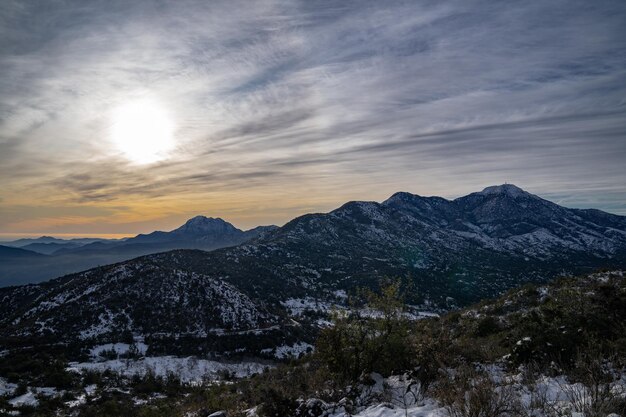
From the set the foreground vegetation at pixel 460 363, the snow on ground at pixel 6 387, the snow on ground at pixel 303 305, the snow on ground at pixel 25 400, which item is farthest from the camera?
the snow on ground at pixel 303 305

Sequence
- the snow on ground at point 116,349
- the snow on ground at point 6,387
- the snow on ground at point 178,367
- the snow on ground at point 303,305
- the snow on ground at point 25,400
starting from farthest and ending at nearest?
the snow on ground at point 303,305, the snow on ground at point 116,349, the snow on ground at point 178,367, the snow on ground at point 6,387, the snow on ground at point 25,400

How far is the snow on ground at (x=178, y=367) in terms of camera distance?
218 ft

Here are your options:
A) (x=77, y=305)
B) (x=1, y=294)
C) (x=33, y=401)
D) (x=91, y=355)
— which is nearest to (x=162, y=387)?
(x=33, y=401)

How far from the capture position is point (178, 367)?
243ft

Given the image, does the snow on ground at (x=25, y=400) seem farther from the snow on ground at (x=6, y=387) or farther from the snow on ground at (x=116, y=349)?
the snow on ground at (x=116, y=349)

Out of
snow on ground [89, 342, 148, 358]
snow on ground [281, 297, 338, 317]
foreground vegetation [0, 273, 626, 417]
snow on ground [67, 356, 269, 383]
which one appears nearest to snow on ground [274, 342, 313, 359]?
snow on ground [67, 356, 269, 383]

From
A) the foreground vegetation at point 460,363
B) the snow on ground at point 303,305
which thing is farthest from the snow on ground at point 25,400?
the snow on ground at point 303,305

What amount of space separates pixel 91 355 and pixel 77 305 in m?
32.8

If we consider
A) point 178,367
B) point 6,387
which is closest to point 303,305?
point 178,367

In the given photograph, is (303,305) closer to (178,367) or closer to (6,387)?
(178,367)

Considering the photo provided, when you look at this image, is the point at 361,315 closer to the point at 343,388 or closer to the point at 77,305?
the point at 343,388

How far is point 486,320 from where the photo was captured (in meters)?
27.1

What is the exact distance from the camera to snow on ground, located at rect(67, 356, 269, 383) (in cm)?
6650

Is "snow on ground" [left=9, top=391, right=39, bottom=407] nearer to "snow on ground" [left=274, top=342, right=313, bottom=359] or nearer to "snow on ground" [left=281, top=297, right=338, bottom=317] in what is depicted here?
"snow on ground" [left=274, top=342, right=313, bottom=359]
